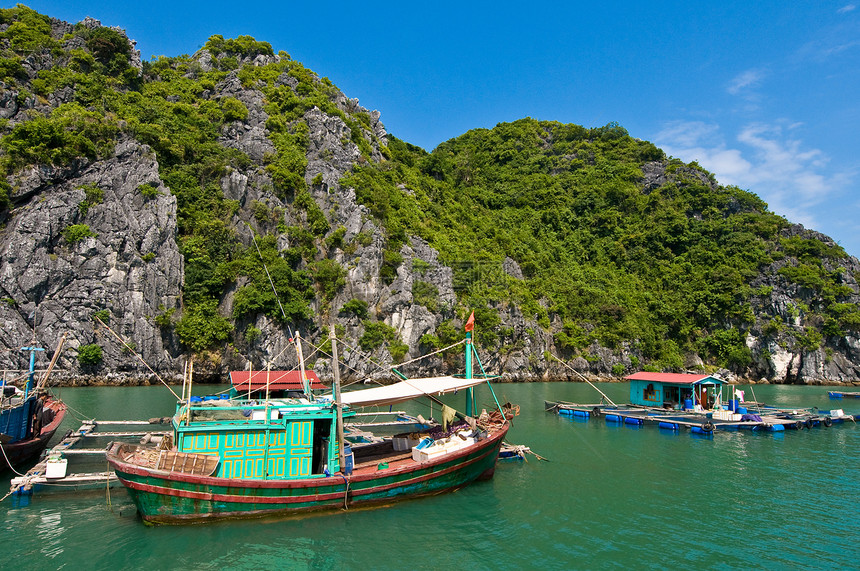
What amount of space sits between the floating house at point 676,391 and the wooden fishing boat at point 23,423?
110ft

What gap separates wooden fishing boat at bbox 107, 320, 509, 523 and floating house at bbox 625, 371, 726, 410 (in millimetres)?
22478

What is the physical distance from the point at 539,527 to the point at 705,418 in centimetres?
2116

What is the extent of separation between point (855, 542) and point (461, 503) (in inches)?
426

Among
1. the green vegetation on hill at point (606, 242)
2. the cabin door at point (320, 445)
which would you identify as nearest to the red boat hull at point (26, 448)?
the cabin door at point (320, 445)

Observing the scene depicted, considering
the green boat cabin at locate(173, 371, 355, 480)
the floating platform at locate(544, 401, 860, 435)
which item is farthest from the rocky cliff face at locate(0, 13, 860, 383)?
the green boat cabin at locate(173, 371, 355, 480)

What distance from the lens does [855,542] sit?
13141 mm

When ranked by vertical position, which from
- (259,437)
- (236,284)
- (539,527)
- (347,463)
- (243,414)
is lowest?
(539,527)

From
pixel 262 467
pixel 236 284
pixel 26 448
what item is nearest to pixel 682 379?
pixel 262 467

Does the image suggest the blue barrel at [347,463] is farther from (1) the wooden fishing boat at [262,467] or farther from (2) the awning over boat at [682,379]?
(2) the awning over boat at [682,379]

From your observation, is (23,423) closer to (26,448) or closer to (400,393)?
(26,448)

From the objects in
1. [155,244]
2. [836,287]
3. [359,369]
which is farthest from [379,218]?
[836,287]

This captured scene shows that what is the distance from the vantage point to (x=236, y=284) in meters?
48.7

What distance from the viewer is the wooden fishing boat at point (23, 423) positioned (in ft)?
52.8

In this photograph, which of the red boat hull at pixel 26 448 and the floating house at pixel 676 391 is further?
the floating house at pixel 676 391
